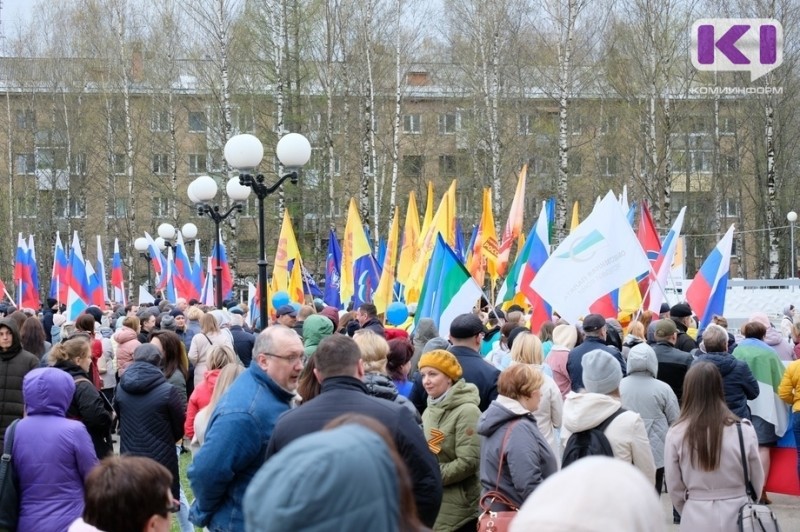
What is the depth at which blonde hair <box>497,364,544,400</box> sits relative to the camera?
6160mm

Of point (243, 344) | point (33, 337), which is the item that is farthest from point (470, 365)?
point (243, 344)

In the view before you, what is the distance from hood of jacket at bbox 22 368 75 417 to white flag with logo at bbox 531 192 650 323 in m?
7.38

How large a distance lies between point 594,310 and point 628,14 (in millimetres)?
27539

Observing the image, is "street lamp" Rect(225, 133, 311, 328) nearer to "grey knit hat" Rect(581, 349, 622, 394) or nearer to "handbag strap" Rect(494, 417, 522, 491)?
"grey knit hat" Rect(581, 349, 622, 394)

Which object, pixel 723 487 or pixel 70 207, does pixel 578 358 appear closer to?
pixel 723 487

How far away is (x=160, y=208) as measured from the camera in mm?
46625

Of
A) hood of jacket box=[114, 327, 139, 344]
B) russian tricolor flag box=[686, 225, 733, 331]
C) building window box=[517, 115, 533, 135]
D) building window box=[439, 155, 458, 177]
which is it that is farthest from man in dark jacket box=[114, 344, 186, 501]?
building window box=[439, 155, 458, 177]

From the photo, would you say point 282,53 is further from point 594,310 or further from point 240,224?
point 594,310

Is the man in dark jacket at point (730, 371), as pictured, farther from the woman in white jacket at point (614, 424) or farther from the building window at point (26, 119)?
the building window at point (26, 119)

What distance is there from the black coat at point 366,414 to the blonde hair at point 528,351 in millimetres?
3495

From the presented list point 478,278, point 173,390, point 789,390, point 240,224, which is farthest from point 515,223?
point 240,224

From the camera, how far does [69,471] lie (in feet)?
20.8

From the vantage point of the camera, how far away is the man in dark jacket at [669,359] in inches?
396

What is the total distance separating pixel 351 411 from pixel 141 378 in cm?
367
